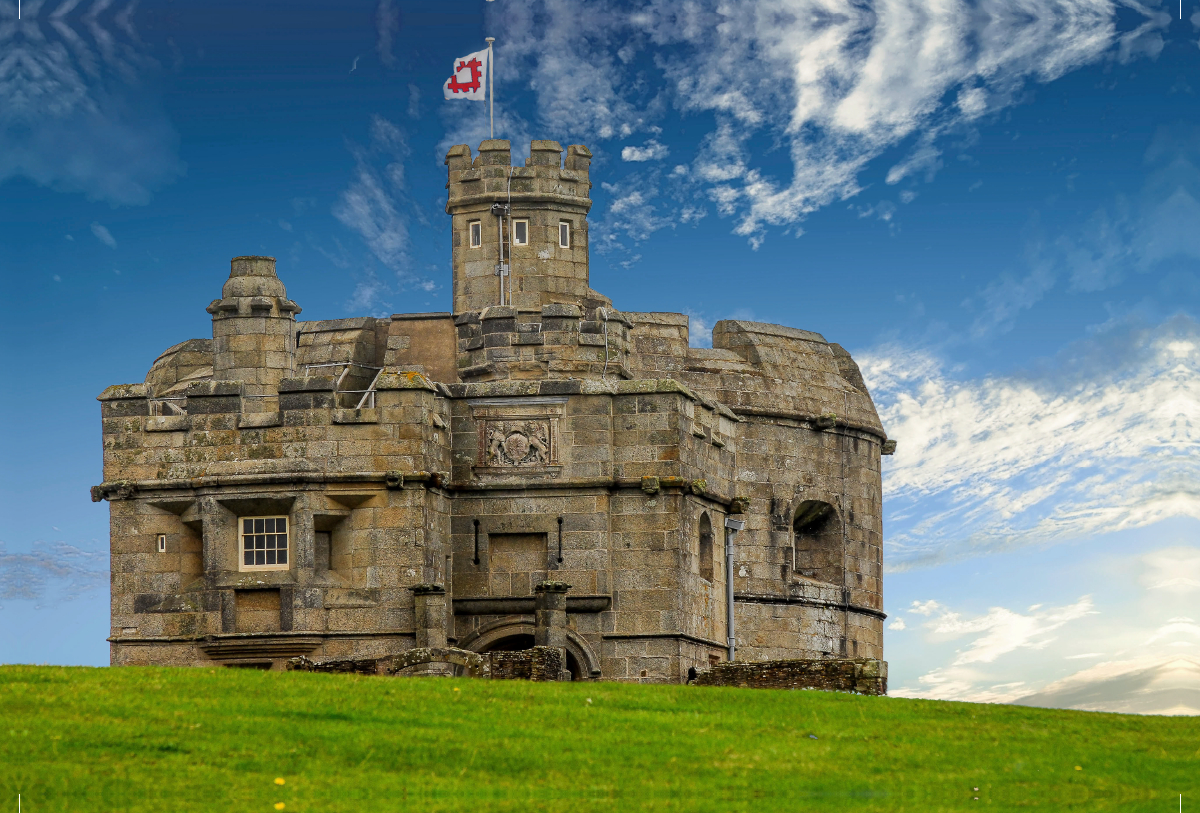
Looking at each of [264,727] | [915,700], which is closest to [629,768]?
[264,727]

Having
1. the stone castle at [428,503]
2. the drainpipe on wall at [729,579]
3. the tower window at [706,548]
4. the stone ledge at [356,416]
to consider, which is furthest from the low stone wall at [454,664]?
the drainpipe on wall at [729,579]

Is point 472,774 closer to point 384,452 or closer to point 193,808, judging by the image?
point 193,808

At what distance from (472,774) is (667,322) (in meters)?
29.0

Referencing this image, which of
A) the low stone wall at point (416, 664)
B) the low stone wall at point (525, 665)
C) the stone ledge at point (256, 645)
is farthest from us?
the stone ledge at point (256, 645)

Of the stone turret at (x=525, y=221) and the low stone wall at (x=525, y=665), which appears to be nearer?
the low stone wall at (x=525, y=665)

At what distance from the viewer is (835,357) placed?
6106 cm

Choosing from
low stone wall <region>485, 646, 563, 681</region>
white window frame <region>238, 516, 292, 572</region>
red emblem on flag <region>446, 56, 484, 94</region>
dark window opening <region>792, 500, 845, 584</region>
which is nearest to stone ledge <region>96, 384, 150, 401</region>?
white window frame <region>238, 516, 292, 572</region>

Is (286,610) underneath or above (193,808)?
above

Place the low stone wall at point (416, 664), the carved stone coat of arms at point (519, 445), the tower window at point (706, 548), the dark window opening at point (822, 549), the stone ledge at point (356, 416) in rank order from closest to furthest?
the low stone wall at point (416, 664) < the stone ledge at point (356, 416) < the carved stone coat of arms at point (519, 445) < the tower window at point (706, 548) < the dark window opening at point (822, 549)

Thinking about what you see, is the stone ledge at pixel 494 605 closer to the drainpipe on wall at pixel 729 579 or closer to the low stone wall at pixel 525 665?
the low stone wall at pixel 525 665

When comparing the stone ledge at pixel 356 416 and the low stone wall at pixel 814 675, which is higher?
the stone ledge at pixel 356 416

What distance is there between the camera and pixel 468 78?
55125 millimetres

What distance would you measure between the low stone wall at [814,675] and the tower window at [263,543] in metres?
9.28

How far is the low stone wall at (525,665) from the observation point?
41.3 meters
